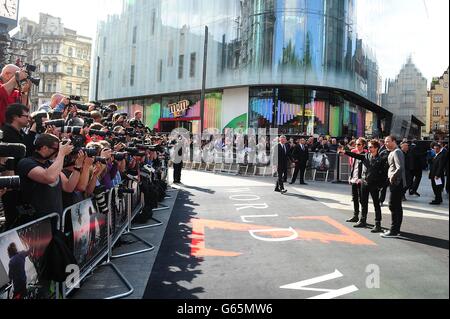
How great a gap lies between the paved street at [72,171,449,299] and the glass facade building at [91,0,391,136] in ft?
46.1

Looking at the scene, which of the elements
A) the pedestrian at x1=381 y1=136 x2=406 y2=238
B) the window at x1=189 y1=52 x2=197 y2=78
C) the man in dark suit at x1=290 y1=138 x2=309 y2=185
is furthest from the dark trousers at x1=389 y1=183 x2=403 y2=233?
the window at x1=189 y1=52 x2=197 y2=78

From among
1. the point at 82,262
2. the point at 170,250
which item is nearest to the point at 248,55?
the point at 170,250

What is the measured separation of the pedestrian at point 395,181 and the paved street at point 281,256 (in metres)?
0.31

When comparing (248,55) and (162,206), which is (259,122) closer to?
(248,55)

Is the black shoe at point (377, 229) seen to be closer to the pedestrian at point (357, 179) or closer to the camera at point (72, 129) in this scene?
the pedestrian at point (357, 179)

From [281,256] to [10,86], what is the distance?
4.46m

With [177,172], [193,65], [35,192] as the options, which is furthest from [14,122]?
[193,65]

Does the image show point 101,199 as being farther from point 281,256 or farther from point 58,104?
point 281,256

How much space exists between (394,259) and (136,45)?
34232mm

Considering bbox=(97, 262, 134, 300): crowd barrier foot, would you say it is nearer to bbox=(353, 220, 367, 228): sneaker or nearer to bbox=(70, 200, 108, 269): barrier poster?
bbox=(70, 200, 108, 269): barrier poster

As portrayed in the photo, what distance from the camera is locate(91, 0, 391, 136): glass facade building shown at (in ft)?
81.8

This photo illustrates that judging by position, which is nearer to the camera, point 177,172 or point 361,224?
point 361,224

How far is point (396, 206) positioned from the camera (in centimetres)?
705

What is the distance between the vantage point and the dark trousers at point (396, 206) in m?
6.94
